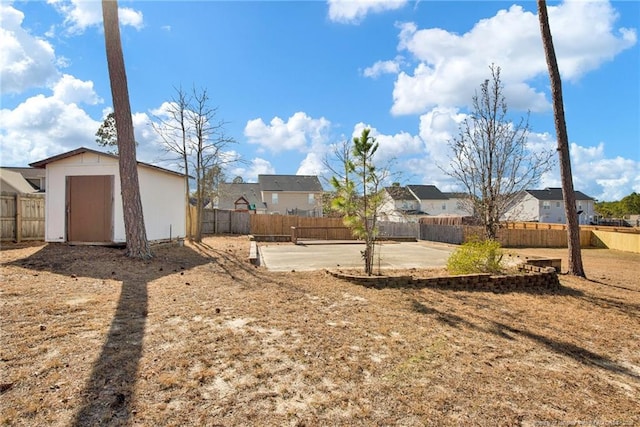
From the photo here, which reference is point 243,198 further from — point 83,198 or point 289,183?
point 83,198


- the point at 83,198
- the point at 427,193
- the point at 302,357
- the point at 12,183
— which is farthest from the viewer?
the point at 427,193

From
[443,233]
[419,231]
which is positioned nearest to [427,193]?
[419,231]

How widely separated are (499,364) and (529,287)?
14.0 ft

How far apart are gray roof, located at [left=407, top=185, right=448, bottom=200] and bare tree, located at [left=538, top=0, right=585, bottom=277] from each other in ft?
113

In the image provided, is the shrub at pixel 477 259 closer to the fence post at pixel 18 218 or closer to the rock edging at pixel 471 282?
the rock edging at pixel 471 282

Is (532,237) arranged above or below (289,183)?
below

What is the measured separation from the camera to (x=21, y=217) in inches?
436

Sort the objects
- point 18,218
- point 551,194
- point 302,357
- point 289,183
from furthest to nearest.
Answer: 1. point 551,194
2. point 289,183
3. point 18,218
4. point 302,357

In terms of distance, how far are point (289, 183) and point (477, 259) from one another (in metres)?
33.3

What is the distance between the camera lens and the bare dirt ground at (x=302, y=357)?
89.2 inches

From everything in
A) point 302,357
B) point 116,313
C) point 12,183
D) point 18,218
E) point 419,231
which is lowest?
point 302,357

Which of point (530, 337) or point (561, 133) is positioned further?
point (561, 133)

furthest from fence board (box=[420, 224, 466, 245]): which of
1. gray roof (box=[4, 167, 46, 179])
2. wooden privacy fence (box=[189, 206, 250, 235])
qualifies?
gray roof (box=[4, 167, 46, 179])

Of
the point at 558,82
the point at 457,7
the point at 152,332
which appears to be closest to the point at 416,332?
the point at 152,332
